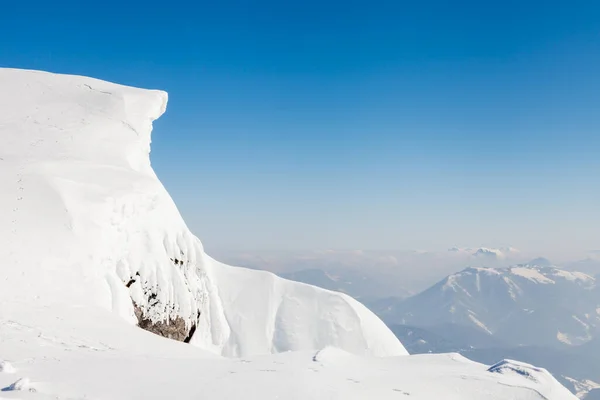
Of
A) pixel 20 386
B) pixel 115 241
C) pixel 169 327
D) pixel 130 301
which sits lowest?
pixel 169 327

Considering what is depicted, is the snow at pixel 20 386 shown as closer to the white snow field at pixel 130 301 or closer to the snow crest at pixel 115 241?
the white snow field at pixel 130 301

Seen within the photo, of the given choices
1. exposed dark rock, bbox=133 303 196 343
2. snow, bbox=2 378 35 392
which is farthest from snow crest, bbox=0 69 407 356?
snow, bbox=2 378 35 392

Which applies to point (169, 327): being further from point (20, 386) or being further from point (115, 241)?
point (20, 386)

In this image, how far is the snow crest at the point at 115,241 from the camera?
79.9 ft

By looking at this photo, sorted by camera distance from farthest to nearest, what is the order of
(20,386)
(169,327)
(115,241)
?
(169,327)
(115,241)
(20,386)

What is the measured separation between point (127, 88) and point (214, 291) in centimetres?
2619

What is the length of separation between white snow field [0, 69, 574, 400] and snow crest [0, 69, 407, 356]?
127 millimetres

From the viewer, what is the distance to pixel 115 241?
30.2 m

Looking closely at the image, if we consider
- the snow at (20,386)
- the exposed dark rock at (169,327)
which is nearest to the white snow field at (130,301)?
the snow at (20,386)

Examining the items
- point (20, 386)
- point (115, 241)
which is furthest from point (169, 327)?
point (20, 386)

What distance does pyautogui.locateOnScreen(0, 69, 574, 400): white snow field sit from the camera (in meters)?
14.1

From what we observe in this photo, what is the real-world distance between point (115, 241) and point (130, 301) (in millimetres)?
4526

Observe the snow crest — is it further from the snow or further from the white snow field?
the snow

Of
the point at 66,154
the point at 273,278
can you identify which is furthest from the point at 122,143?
the point at 273,278
